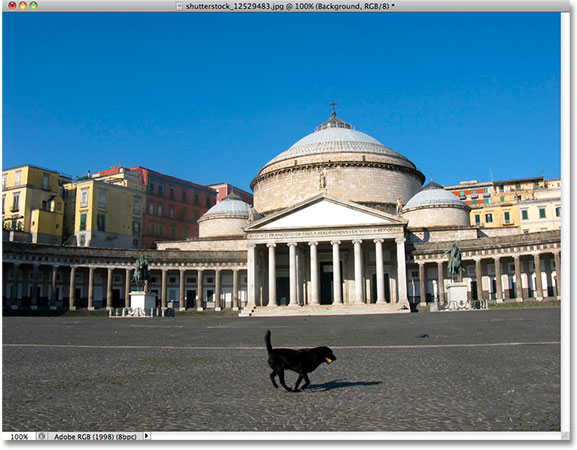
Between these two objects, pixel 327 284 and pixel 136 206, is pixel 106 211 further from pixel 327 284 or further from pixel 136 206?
pixel 327 284

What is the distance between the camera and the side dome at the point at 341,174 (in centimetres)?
6412

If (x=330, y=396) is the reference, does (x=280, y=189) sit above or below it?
above

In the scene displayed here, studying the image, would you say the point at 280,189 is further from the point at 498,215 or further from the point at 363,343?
the point at 363,343

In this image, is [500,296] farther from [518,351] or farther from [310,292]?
[518,351]

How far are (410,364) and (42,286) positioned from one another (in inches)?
2134

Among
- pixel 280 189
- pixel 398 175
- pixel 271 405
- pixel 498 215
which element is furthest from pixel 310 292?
pixel 271 405

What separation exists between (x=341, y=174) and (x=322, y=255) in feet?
37.0

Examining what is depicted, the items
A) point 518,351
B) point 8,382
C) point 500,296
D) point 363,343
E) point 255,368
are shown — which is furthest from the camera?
point 500,296

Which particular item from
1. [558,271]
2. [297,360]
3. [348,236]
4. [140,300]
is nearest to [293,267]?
[348,236]

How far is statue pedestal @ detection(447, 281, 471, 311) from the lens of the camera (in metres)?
42.7
